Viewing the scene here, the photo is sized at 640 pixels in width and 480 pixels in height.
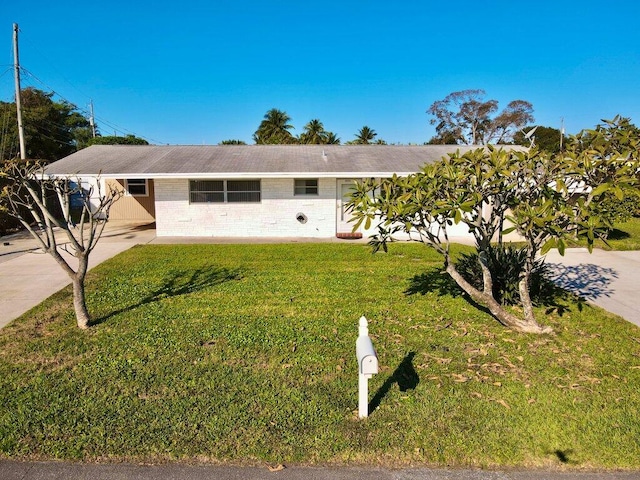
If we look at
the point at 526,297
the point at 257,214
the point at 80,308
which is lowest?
the point at 80,308

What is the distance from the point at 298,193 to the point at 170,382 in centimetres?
1076

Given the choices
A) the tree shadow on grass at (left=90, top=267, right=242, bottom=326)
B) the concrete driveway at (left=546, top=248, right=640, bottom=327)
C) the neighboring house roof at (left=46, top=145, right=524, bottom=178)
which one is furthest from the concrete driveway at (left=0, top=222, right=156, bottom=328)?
the concrete driveway at (left=546, top=248, right=640, bottom=327)

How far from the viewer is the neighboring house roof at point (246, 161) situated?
13.8 metres

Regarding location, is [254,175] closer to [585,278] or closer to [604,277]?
[585,278]

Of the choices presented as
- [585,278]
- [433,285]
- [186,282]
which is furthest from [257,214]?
[585,278]

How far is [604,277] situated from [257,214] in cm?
1002

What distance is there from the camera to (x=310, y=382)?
4.46 meters

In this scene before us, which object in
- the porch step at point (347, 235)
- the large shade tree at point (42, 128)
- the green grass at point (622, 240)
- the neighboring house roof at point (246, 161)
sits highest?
the large shade tree at point (42, 128)

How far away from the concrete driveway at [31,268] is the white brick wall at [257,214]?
45.8 inches

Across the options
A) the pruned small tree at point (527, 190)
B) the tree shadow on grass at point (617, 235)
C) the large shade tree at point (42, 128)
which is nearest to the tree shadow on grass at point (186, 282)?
the pruned small tree at point (527, 190)

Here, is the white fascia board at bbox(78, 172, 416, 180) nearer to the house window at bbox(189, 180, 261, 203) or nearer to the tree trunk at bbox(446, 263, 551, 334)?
the house window at bbox(189, 180, 261, 203)

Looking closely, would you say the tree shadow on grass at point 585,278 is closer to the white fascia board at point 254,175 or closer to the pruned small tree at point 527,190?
the pruned small tree at point 527,190

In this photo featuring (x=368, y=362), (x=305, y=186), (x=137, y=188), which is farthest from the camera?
(x=137, y=188)

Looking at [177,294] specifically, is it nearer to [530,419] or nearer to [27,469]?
[27,469]
